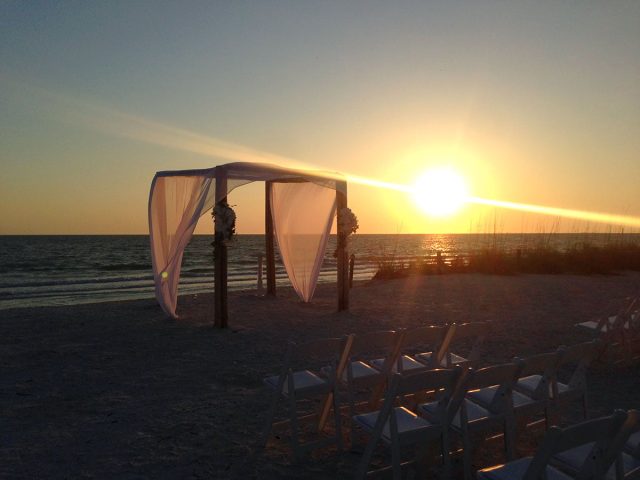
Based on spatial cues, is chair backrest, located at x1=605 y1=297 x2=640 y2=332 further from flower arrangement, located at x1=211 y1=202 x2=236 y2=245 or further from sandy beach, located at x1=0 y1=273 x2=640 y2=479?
flower arrangement, located at x1=211 y1=202 x2=236 y2=245

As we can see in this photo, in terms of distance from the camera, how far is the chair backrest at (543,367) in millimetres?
2887

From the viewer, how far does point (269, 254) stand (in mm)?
11148

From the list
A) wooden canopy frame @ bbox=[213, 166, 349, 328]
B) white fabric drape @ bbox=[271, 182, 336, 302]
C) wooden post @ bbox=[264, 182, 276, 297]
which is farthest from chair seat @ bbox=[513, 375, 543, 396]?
wooden post @ bbox=[264, 182, 276, 297]

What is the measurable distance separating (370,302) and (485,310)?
2466 millimetres

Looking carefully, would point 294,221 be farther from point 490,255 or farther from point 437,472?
point 490,255

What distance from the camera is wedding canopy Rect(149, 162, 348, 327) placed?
8.05 metres

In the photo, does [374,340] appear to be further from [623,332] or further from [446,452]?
[623,332]

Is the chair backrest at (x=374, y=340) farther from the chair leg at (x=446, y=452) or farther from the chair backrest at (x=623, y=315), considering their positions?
Result: the chair backrest at (x=623, y=315)


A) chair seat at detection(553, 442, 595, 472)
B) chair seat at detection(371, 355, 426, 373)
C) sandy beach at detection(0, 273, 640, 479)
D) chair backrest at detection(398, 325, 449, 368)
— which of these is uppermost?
chair backrest at detection(398, 325, 449, 368)

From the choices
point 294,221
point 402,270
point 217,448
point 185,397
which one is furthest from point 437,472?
point 402,270

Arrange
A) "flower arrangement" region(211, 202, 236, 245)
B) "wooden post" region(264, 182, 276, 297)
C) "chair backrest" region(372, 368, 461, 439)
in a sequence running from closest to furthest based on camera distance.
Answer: "chair backrest" region(372, 368, 461, 439)
"flower arrangement" region(211, 202, 236, 245)
"wooden post" region(264, 182, 276, 297)

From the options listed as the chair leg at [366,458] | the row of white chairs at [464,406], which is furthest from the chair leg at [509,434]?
the chair leg at [366,458]

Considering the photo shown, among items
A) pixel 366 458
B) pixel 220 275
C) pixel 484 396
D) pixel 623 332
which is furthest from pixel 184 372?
pixel 623 332

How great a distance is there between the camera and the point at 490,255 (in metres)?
18.3
